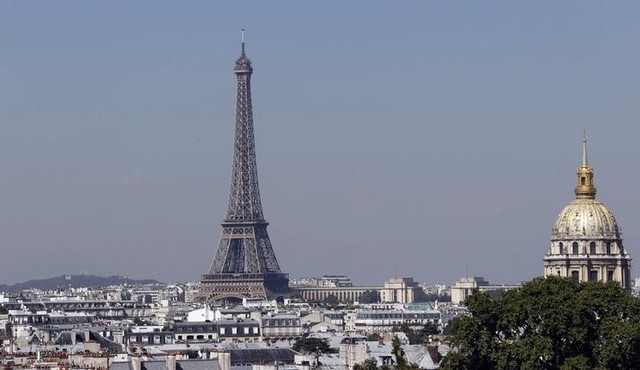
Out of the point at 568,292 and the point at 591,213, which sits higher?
the point at 591,213

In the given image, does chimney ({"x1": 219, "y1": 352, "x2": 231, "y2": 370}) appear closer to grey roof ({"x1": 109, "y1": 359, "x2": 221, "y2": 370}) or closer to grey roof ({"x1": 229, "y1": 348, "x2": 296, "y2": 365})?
grey roof ({"x1": 109, "y1": 359, "x2": 221, "y2": 370})

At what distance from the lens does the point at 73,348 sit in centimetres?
11112

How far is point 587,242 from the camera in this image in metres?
160

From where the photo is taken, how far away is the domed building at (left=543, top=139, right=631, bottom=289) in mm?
159625

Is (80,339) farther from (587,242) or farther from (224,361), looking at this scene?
(587,242)

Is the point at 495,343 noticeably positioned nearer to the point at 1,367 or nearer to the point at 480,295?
the point at 480,295

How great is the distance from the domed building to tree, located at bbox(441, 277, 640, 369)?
79759 millimetres

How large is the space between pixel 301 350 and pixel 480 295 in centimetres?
3358

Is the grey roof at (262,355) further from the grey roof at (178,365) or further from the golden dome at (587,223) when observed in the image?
the golden dome at (587,223)

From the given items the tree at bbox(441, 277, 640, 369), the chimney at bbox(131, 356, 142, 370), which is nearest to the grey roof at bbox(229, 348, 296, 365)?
the chimney at bbox(131, 356, 142, 370)

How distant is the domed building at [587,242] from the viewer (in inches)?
6284

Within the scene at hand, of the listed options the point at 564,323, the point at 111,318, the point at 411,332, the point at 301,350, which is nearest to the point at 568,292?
the point at 564,323

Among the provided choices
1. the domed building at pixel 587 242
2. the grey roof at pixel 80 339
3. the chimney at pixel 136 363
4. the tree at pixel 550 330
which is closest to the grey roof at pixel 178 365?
the chimney at pixel 136 363

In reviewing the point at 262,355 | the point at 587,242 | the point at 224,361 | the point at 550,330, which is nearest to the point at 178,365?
the point at 224,361
